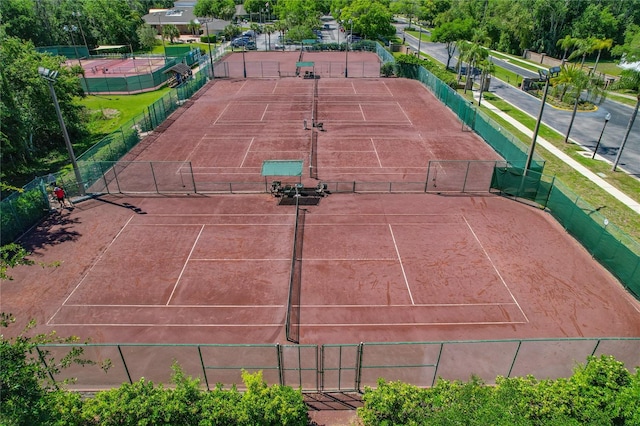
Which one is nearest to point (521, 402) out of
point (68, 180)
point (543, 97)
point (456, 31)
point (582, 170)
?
point (543, 97)

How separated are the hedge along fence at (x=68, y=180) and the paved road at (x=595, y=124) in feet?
124

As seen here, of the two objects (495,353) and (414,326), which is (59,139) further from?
(495,353)

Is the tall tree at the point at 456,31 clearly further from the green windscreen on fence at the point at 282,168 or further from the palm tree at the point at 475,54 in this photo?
the green windscreen on fence at the point at 282,168

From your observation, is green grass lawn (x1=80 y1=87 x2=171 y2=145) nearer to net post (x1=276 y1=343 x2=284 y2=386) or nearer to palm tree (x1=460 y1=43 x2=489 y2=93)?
net post (x1=276 y1=343 x2=284 y2=386)

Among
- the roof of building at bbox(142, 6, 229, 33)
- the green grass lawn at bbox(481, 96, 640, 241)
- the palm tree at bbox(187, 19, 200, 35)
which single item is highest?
the roof of building at bbox(142, 6, 229, 33)

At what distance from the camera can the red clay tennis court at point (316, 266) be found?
685 inches

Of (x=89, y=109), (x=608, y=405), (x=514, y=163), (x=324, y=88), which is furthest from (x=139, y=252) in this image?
(x=324, y=88)

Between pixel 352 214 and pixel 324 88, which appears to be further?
pixel 324 88

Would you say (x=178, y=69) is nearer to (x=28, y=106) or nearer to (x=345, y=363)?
(x=28, y=106)

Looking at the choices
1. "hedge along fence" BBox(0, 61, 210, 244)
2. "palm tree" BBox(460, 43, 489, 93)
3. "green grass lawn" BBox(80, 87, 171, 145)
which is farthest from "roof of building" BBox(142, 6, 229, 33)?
"palm tree" BBox(460, 43, 489, 93)

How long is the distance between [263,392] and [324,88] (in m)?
48.1

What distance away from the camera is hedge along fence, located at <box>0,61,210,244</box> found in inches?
905

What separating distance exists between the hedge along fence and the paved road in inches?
1484

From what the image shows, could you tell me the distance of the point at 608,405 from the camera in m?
10.8
